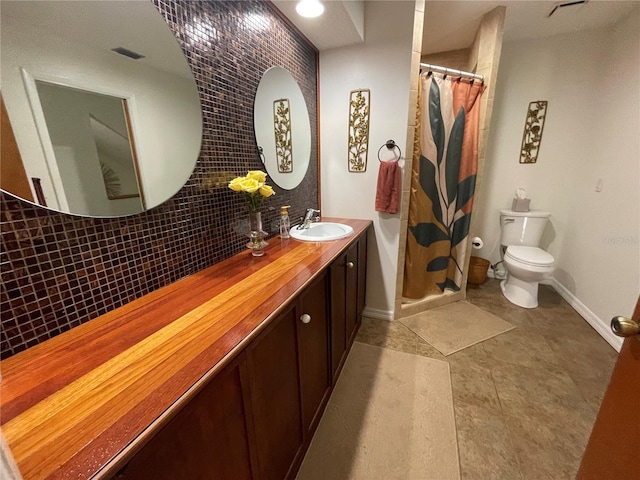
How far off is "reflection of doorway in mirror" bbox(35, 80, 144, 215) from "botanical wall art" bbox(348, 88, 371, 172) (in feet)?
4.91

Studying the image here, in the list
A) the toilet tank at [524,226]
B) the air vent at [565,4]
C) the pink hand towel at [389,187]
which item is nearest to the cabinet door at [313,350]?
the pink hand towel at [389,187]

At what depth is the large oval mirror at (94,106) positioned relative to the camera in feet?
2.00

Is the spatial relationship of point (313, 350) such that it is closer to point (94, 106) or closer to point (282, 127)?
point (94, 106)

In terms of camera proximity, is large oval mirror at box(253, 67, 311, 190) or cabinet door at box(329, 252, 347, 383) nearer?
cabinet door at box(329, 252, 347, 383)

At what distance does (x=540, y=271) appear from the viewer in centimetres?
216

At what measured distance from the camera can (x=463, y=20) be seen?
82.3 inches

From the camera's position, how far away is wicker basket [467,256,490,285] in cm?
271

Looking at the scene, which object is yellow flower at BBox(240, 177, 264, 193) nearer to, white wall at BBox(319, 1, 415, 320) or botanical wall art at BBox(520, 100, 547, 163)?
white wall at BBox(319, 1, 415, 320)

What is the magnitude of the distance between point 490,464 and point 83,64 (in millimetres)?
2124

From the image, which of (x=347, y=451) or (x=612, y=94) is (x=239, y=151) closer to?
(x=347, y=451)

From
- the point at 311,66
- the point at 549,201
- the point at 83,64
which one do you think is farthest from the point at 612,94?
the point at 83,64

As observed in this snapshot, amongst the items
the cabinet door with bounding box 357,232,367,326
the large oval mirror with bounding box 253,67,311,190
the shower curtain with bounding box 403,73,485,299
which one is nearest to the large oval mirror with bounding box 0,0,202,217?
the large oval mirror with bounding box 253,67,311,190

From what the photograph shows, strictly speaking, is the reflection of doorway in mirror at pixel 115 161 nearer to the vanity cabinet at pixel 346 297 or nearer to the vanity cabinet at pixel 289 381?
the vanity cabinet at pixel 289 381

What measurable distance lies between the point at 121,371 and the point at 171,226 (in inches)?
22.1
